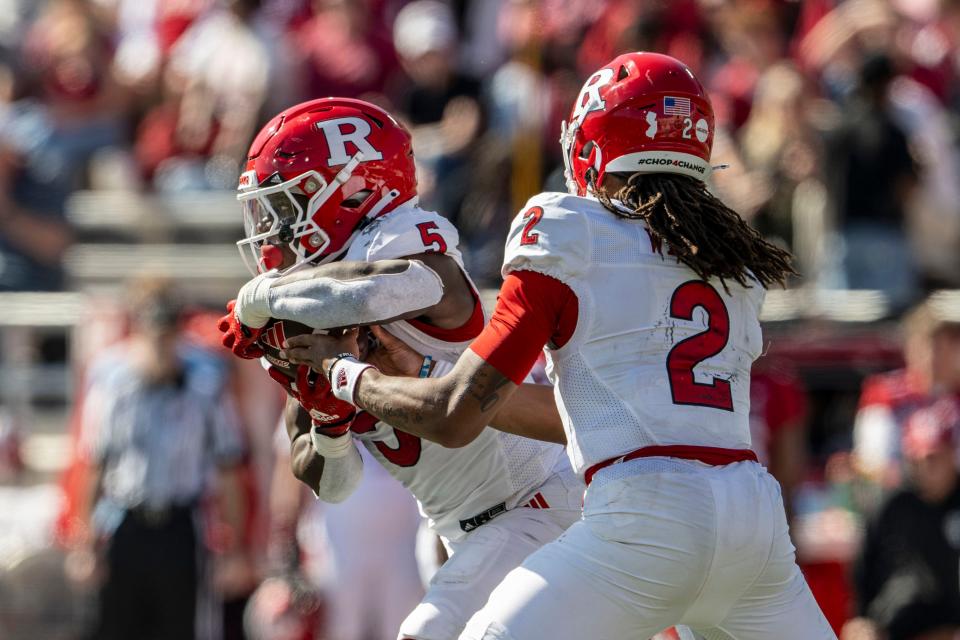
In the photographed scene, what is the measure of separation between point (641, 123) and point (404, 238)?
0.67 metres

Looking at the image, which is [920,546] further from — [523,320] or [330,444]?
[523,320]

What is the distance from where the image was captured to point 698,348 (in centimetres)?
377

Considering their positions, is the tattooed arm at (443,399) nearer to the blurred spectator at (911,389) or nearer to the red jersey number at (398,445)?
the red jersey number at (398,445)

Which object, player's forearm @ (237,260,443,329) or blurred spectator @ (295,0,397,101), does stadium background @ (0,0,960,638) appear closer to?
blurred spectator @ (295,0,397,101)

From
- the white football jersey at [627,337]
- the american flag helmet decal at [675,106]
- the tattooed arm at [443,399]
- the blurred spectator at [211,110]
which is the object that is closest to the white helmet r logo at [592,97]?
the american flag helmet decal at [675,106]

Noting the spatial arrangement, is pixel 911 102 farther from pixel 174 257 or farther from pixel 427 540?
pixel 427 540

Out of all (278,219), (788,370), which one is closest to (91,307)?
(788,370)

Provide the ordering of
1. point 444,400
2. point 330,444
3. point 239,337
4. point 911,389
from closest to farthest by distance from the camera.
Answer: point 444,400
point 239,337
point 330,444
point 911,389

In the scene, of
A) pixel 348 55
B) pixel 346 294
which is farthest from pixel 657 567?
pixel 348 55

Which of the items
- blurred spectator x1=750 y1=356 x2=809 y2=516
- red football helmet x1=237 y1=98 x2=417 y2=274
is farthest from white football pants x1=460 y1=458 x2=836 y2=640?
blurred spectator x1=750 y1=356 x2=809 y2=516

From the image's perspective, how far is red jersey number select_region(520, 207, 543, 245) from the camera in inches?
145

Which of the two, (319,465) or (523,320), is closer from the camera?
(523,320)

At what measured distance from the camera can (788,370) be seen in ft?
27.2

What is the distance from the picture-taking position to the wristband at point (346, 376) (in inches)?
152
